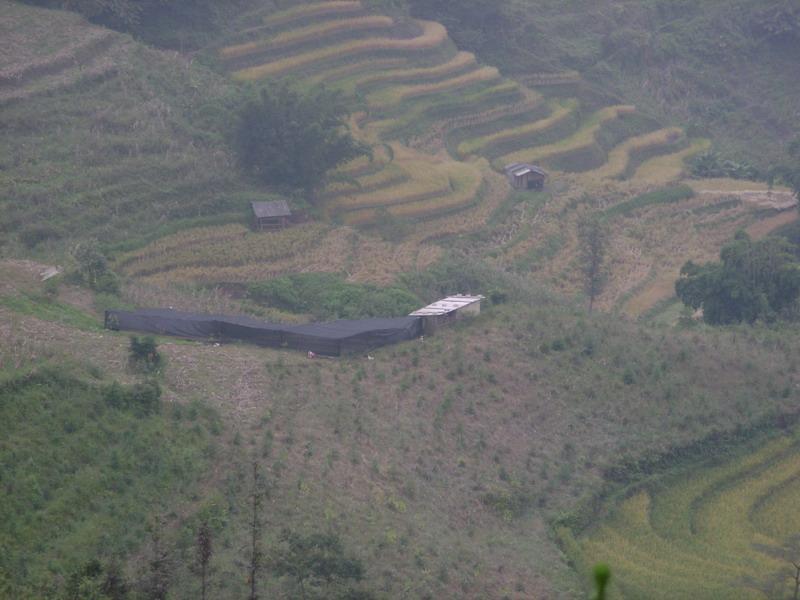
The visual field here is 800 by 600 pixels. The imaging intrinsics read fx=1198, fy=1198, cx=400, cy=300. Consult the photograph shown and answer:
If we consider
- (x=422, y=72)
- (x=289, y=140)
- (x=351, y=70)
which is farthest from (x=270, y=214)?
(x=422, y=72)

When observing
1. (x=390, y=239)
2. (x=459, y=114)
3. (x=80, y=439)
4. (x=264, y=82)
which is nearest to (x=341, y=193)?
(x=390, y=239)

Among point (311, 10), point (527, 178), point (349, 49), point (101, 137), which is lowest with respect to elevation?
point (527, 178)

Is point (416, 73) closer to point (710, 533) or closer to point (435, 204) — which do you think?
point (435, 204)

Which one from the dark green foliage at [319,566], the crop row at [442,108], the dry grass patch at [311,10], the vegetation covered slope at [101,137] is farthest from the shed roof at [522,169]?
the dark green foliage at [319,566]

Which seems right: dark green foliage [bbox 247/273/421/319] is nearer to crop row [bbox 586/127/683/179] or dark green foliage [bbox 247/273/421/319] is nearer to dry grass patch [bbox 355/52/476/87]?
dry grass patch [bbox 355/52/476/87]

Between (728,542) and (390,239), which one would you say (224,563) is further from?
(390,239)

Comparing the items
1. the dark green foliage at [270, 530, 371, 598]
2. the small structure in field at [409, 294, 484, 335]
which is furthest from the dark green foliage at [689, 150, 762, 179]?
the dark green foliage at [270, 530, 371, 598]

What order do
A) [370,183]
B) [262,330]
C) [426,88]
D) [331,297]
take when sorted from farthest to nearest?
[426,88] < [370,183] < [331,297] < [262,330]
